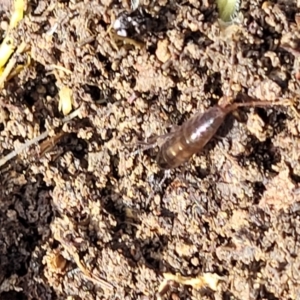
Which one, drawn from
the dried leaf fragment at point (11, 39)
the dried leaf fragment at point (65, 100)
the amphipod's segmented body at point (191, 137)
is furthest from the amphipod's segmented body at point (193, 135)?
the dried leaf fragment at point (11, 39)

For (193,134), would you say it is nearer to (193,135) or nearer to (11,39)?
(193,135)

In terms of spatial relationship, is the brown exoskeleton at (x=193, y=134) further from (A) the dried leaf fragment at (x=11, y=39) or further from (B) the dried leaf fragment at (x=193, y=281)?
(A) the dried leaf fragment at (x=11, y=39)

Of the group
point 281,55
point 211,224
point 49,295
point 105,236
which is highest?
point 281,55

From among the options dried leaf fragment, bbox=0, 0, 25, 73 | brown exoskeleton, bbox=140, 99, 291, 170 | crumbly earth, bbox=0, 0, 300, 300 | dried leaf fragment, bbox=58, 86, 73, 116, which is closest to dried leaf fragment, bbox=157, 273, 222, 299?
crumbly earth, bbox=0, 0, 300, 300

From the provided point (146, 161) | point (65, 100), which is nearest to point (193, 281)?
point (146, 161)

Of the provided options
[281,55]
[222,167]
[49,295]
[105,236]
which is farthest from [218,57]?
[49,295]

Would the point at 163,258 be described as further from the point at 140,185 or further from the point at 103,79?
the point at 103,79

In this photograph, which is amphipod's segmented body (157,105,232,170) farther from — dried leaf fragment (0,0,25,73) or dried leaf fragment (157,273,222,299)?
dried leaf fragment (0,0,25,73)
